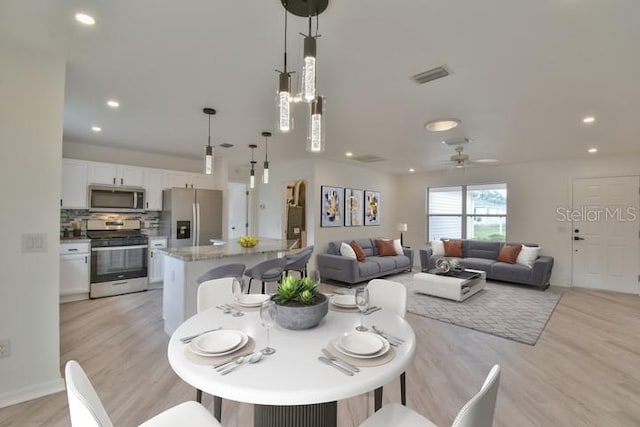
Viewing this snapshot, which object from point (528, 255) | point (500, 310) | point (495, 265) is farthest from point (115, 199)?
point (528, 255)

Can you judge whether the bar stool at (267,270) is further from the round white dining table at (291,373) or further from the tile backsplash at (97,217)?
the tile backsplash at (97,217)

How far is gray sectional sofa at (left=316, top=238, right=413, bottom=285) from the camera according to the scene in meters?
5.60

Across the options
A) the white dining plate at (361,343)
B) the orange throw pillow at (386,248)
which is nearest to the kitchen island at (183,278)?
the white dining plate at (361,343)

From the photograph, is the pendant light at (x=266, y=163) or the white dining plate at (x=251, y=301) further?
the pendant light at (x=266, y=163)

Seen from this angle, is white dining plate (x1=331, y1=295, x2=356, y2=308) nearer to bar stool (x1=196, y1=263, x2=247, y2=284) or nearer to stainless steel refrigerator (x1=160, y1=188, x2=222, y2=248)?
bar stool (x1=196, y1=263, x2=247, y2=284)

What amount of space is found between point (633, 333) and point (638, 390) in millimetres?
1629

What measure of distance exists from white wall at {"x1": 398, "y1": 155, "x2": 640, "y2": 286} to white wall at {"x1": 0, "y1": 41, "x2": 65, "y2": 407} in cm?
754

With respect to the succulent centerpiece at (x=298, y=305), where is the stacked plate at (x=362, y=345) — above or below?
below

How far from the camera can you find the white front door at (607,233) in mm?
5352

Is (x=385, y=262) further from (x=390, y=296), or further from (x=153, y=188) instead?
(x=153, y=188)

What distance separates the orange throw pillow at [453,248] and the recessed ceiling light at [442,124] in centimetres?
373

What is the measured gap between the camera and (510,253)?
237 inches

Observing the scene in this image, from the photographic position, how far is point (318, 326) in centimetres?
153

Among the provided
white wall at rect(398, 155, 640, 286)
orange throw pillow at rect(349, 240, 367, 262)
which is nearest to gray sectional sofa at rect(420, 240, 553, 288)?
white wall at rect(398, 155, 640, 286)
